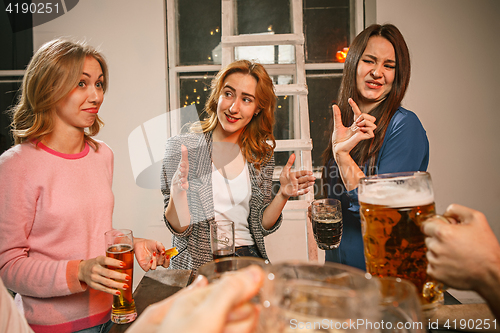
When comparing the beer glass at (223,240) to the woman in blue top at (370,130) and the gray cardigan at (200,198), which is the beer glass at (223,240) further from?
the gray cardigan at (200,198)

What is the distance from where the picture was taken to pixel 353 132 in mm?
1547

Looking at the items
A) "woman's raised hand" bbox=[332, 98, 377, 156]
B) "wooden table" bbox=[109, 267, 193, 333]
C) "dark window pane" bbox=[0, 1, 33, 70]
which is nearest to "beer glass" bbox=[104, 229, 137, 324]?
"wooden table" bbox=[109, 267, 193, 333]

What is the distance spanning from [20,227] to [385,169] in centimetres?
144

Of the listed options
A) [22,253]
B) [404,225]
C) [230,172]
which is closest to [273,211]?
[230,172]

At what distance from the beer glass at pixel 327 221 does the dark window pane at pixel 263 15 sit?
88.5 inches

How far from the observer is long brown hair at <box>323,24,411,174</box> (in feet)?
5.19

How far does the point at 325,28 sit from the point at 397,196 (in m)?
2.85

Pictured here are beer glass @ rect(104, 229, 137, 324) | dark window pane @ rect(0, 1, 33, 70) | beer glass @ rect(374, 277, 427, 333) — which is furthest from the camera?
dark window pane @ rect(0, 1, 33, 70)

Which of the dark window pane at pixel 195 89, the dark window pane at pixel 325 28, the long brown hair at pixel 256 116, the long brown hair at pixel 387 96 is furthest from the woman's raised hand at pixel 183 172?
the dark window pane at pixel 325 28

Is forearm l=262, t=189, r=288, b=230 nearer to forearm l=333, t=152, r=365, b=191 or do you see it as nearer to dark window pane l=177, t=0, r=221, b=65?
forearm l=333, t=152, r=365, b=191

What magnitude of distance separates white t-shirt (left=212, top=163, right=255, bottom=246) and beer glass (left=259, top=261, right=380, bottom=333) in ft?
5.30

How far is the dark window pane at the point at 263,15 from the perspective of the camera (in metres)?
3.03

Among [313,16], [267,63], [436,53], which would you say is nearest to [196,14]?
[267,63]

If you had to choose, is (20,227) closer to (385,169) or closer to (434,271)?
(434,271)
